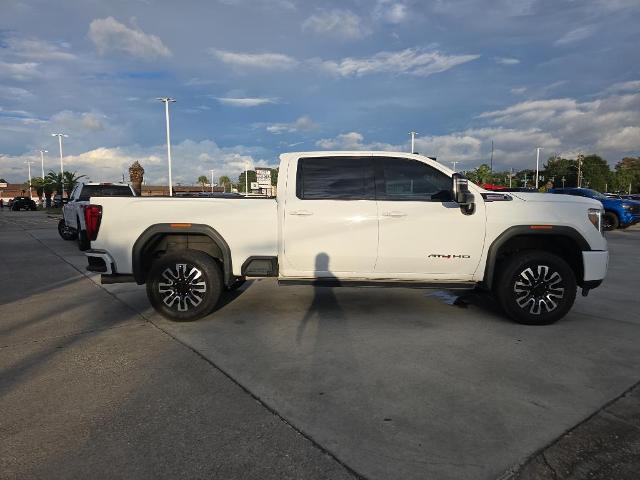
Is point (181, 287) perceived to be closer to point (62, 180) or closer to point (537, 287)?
point (537, 287)

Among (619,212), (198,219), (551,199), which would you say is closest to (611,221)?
(619,212)

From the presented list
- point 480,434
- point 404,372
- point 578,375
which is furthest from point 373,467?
point 578,375

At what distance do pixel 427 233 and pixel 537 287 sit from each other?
143 centimetres

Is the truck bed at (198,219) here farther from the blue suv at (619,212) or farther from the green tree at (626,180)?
the green tree at (626,180)

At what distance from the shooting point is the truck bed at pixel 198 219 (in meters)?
5.03

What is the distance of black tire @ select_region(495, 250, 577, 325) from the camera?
4930mm

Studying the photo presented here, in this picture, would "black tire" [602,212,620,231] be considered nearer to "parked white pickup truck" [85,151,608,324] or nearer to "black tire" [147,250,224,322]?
"parked white pickup truck" [85,151,608,324]

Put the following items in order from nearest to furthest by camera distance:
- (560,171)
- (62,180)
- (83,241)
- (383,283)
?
(383,283) → (83,241) → (62,180) → (560,171)

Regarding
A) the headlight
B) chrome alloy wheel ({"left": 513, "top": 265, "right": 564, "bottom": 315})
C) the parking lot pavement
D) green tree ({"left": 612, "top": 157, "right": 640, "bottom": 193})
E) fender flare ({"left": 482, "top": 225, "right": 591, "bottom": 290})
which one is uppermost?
green tree ({"left": 612, "top": 157, "right": 640, "bottom": 193})

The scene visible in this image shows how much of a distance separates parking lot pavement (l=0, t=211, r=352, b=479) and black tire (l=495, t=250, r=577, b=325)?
3.28 metres

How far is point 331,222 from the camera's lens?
4980 mm

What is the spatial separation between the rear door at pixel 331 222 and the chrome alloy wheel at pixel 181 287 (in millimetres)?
1046

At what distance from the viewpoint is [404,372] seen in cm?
373

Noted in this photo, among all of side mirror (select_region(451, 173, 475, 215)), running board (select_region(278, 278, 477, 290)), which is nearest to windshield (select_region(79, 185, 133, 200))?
running board (select_region(278, 278, 477, 290))
